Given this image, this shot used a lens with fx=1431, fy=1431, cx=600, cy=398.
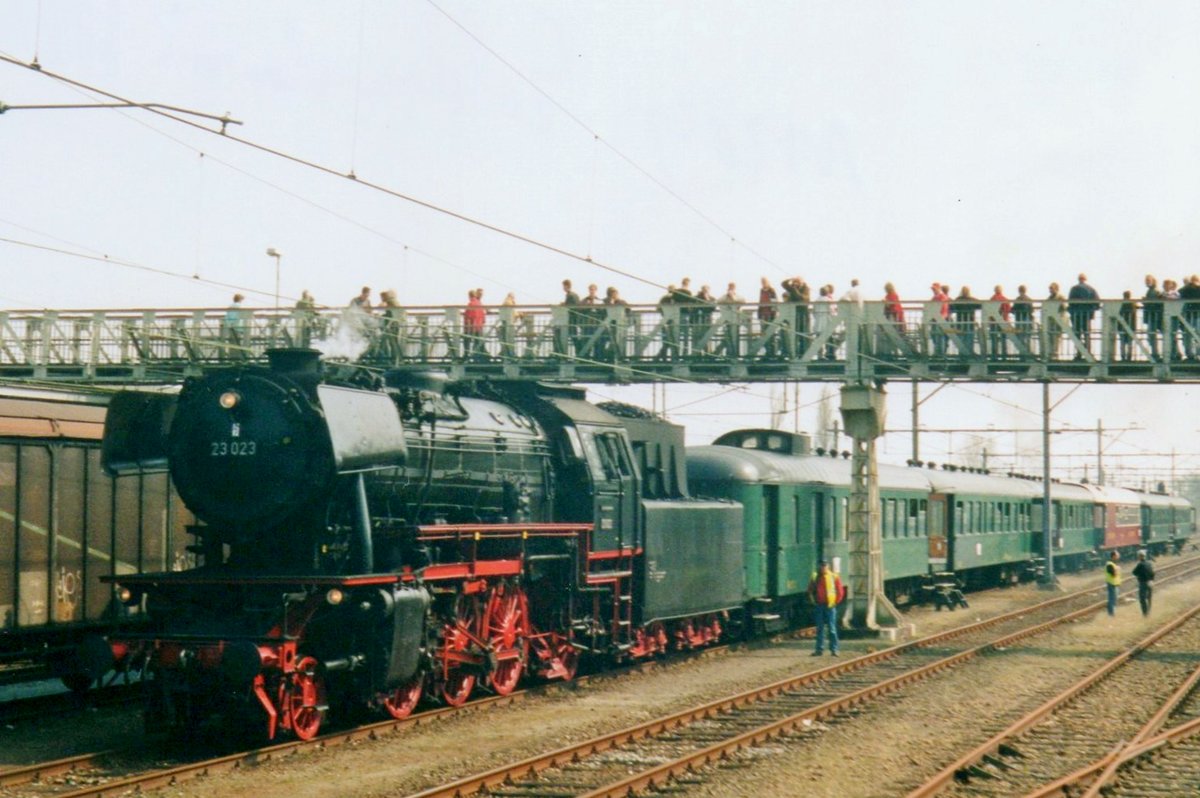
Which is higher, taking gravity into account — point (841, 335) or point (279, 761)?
point (841, 335)

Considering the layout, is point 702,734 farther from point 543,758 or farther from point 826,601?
point 826,601

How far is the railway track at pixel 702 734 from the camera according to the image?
36.6ft

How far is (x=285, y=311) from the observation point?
91.5 feet

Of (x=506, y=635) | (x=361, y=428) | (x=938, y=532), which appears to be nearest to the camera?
(x=361, y=428)

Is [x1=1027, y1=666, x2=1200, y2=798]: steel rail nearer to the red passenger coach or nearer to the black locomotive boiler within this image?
the black locomotive boiler

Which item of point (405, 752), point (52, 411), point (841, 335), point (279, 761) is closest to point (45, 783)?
point (279, 761)

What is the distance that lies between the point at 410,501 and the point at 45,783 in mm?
4502

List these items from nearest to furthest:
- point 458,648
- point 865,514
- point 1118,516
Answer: point 458,648
point 865,514
point 1118,516

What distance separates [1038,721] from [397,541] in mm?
6914

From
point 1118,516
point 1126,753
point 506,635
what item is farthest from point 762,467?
point 1118,516

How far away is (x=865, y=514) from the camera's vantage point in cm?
2436

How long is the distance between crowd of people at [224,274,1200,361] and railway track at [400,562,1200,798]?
17.0ft

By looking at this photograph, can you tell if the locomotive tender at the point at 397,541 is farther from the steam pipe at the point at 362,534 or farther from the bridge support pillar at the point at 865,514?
the bridge support pillar at the point at 865,514

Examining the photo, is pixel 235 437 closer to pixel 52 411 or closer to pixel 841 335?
pixel 52 411
